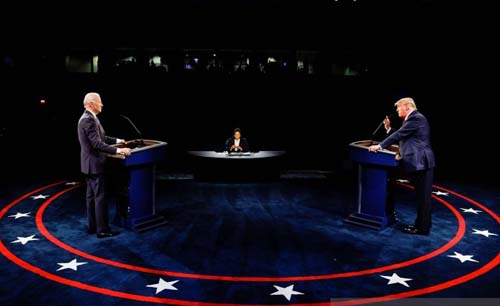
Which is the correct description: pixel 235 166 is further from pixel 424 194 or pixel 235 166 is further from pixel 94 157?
pixel 424 194

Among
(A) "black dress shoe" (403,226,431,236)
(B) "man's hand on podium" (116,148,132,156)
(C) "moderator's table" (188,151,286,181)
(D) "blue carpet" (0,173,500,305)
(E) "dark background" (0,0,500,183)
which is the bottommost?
(D) "blue carpet" (0,173,500,305)

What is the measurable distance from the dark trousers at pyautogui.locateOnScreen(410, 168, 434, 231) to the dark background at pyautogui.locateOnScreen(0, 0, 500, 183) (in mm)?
5339

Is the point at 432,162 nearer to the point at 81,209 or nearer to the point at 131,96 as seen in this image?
the point at 81,209

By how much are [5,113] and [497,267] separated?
12567mm

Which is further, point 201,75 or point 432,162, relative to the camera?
point 201,75

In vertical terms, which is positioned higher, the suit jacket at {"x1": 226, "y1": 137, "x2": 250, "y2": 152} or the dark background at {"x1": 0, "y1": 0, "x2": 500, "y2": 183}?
the dark background at {"x1": 0, "y1": 0, "x2": 500, "y2": 183}

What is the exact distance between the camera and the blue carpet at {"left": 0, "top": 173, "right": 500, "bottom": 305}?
4.20m

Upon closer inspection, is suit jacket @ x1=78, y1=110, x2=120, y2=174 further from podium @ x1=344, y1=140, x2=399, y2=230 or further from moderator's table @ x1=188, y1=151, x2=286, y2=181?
moderator's table @ x1=188, y1=151, x2=286, y2=181

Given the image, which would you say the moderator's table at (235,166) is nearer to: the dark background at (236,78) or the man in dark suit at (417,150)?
the dark background at (236,78)

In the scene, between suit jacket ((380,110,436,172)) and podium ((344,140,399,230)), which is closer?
suit jacket ((380,110,436,172))

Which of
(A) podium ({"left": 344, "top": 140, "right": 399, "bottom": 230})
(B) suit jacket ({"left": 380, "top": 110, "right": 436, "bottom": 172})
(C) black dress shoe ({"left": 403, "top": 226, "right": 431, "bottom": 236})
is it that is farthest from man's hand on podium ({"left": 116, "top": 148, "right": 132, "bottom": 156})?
(C) black dress shoe ({"left": 403, "top": 226, "right": 431, "bottom": 236})

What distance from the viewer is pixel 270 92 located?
12.9 meters

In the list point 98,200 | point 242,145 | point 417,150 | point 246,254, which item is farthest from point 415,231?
point 242,145

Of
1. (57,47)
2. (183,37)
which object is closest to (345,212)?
(183,37)
